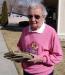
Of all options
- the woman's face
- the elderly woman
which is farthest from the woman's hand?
the woman's face

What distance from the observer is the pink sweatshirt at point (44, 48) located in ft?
13.8

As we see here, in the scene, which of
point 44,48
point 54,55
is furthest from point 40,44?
point 54,55

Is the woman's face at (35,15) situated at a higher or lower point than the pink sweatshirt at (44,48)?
higher

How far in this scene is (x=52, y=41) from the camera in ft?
13.8

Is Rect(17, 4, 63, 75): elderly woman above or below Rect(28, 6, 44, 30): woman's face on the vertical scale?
below

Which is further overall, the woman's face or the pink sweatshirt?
the pink sweatshirt

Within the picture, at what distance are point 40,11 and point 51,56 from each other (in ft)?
1.82

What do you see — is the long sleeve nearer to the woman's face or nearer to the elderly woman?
the elderly woman

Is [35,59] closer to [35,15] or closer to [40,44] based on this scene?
[40,44]

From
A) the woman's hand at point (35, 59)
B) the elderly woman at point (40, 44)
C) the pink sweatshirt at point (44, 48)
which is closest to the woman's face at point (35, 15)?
the elderly woman at point (40, 44)

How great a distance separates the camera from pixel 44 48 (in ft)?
13.9

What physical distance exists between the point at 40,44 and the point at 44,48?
68 millimetres

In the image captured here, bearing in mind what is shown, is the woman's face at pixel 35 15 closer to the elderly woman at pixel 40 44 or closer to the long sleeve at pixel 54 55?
the elderly woman at pixel 40 44

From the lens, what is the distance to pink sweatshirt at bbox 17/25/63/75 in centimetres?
420
